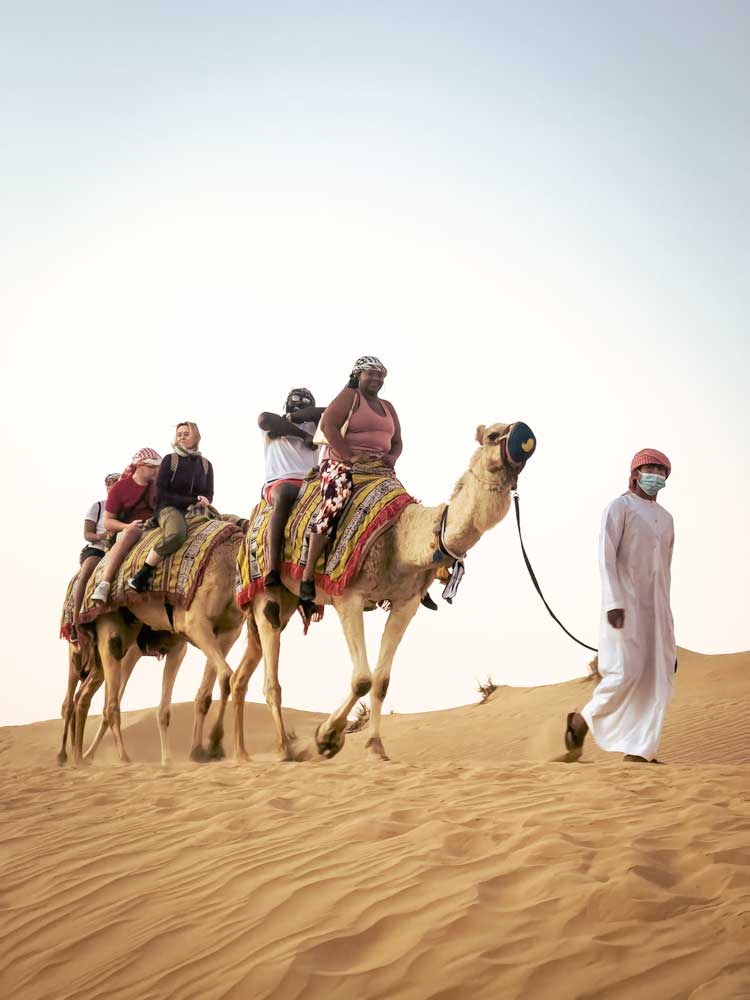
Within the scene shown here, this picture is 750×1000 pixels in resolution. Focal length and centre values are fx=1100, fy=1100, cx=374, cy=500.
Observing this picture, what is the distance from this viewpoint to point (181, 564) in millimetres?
11500

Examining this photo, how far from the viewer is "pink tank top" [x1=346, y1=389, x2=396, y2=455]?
31.9 ft

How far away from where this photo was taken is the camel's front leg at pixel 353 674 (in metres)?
8.88

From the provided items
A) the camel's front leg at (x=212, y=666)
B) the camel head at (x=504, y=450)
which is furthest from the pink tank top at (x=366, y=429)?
the camel's front leg at (x=212, y=666)

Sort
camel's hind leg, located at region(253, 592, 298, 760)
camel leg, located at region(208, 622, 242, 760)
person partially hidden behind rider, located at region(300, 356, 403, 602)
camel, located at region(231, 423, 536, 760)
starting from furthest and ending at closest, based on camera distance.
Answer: camel leg, located at region(208, 622, 242, 760) < camel's hind leg, located at region(253, 592, 298, 760) < person partially hidden behind rider, located at region(300, 356, 403, 602) < camel, located at region(231, 423, 536, 760)

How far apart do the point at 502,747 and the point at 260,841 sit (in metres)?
12.4

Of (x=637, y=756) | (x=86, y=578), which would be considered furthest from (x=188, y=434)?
(x=637, y=756)

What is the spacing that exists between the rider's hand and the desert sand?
157 centimetres

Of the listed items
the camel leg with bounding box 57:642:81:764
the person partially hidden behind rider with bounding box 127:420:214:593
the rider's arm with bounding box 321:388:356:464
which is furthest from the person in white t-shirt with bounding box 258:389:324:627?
the camel leg with bounding box 57:642:81:764

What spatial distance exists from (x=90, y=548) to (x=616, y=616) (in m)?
7.67

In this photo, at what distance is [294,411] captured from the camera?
11141 millimetres

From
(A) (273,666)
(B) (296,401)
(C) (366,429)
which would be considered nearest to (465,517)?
(C) (366,429)

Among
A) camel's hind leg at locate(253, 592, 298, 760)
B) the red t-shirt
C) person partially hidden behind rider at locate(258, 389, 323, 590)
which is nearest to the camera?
camel's hind leg at locate(253, 592, 298, 760)

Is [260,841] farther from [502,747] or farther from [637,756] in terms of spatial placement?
[502,747]

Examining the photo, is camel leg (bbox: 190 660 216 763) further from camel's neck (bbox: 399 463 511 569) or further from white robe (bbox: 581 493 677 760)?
white robe (bbox: 581 493 677 760)
